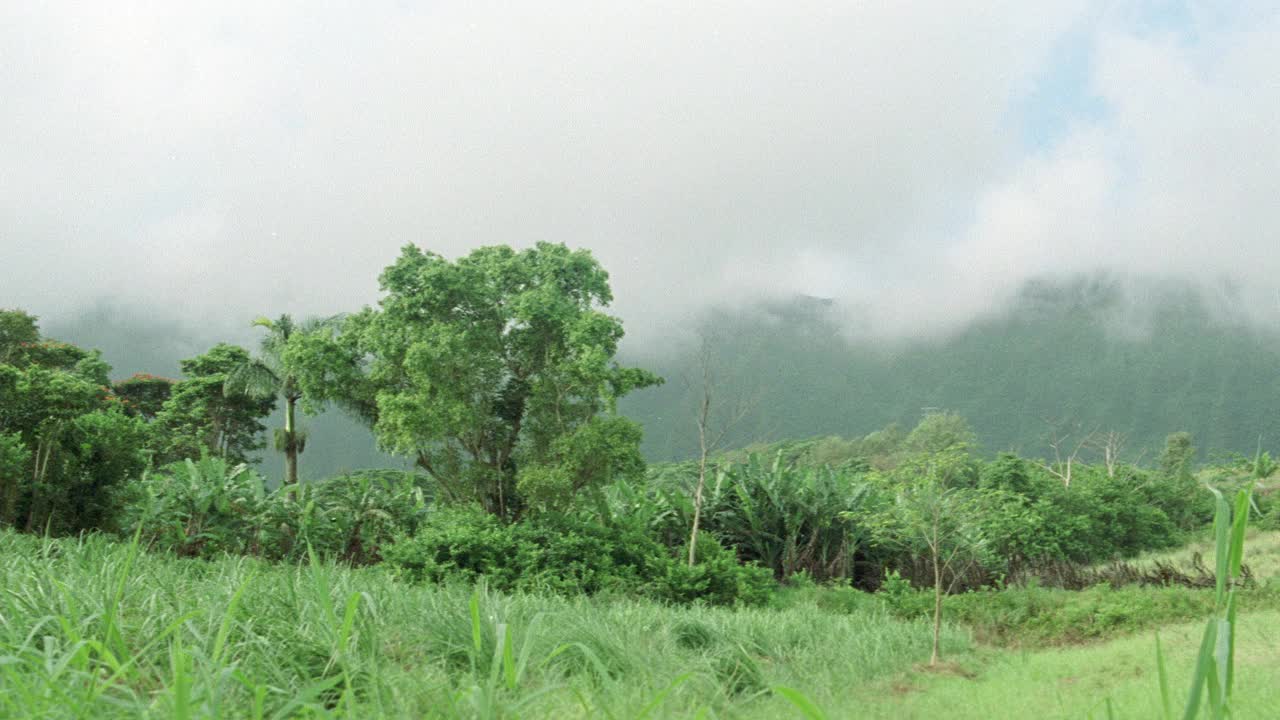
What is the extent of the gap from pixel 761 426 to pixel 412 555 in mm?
6232

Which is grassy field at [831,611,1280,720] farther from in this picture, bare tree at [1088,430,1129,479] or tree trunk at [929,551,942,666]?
bare tree at [1088,430,1129,479]

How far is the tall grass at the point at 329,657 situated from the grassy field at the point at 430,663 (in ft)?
0.05

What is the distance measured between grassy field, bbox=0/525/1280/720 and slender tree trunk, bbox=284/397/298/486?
17.9 metres

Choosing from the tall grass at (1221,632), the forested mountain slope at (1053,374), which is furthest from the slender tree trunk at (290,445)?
the forested mountain slope at (1053,374)

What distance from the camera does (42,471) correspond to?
41.8 ft

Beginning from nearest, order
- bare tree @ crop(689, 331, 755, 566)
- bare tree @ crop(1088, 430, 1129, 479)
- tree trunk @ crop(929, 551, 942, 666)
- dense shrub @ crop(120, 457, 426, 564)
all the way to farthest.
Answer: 1. tree trunk @ crop(929, 551, 942, 666)
2. dense shrub @ crop(120, 457, 426, 564)
3. bare tree @ crop(689, 331, 755, 566)
4. bare tree @ crop(1088, 430, 1129, 479)

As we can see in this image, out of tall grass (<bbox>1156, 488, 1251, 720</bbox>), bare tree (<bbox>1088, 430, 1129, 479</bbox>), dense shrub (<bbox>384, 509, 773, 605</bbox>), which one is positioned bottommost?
dense shrub (<bbox>384, 509, 773, 605</bbox>)

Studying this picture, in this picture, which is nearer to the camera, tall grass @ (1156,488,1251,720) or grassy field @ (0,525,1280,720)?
tall grass @ (1156,488,1251,720)

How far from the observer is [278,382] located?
86.2 feet

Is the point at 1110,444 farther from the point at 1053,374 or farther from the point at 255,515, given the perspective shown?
the point at 1053,374

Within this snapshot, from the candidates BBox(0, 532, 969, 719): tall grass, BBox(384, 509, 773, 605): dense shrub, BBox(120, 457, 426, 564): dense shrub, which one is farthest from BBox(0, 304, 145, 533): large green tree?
BBox(0, 532, 969, 719): tall grass

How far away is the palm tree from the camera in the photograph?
25219 mm

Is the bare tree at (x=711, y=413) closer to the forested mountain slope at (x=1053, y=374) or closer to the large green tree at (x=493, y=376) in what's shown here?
the large green tree at (x=493, y=376)

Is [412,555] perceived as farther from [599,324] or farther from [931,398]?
[931,398]
